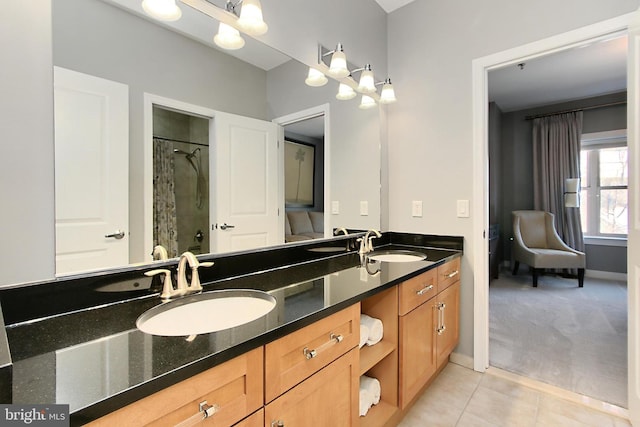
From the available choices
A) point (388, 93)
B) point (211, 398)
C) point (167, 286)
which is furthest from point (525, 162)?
point (211, 398)

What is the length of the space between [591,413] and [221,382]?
79.9 inches

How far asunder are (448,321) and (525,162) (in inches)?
167

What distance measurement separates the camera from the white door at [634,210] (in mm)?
1497

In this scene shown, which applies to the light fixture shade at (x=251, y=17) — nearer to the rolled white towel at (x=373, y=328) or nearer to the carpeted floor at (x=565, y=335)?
the rolled white towel at (x=373, y=328)

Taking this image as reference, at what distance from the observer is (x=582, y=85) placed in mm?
3957

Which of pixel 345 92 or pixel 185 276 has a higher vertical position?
pixel 345 92

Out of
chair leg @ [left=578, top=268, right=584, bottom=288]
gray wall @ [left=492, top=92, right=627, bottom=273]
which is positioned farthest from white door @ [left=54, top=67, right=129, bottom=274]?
gray wall @ [left=492, top=92, right=627, bottom=273]

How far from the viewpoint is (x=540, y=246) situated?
4473 millimetres

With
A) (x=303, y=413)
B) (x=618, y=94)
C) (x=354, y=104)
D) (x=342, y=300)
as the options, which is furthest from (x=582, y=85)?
(x=303, y=413)

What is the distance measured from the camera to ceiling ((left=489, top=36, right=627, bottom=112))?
3100 millimetres

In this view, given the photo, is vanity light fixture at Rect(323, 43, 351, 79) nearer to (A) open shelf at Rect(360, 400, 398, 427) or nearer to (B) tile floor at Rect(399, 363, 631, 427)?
(A) open shelf at Rect(360, 400, 398, 427)

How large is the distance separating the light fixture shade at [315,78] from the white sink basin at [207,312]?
1.30 metres

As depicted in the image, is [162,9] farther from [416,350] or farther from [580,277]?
[580,277]

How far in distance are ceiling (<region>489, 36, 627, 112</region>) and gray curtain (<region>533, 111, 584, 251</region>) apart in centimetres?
36
